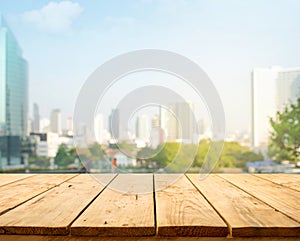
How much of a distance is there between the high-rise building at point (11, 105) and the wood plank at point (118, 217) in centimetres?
840

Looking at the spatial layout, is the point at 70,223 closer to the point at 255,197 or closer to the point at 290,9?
the point at 255,197

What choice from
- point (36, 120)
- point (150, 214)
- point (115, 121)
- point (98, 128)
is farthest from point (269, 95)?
point (150, 214)

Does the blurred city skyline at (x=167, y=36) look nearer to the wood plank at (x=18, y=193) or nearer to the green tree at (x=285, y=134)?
the green tree at (x=285, y=134)

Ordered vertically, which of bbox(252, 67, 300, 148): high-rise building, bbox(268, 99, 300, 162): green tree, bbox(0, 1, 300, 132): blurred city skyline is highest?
bbox(0, 1, 300, 132): blurred city skyline

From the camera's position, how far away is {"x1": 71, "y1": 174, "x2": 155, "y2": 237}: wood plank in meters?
0.50

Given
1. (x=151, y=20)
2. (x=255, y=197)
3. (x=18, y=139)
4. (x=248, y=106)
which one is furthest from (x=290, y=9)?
(x=255, y=197)

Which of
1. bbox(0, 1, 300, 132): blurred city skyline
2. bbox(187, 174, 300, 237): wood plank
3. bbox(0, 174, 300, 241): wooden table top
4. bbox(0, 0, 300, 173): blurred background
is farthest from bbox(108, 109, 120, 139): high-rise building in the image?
bbox(0, 1, 300, 132): blurred city skyline

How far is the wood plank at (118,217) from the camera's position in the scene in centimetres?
50

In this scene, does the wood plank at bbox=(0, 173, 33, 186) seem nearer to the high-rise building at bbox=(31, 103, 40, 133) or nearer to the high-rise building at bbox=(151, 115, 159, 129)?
the high-rise building at bbox=(151, 115, 159, 129)

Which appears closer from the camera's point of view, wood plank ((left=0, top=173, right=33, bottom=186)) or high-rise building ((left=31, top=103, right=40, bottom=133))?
wood plank ((left=0, top=173, right=33, bottom=186))

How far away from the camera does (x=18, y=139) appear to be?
8.92m

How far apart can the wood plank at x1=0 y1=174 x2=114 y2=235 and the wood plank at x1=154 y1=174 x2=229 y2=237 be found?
0.53 ft

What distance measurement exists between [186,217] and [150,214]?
7 cm

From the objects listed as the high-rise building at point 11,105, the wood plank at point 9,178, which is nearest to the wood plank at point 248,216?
the wood plank at point 9,178
